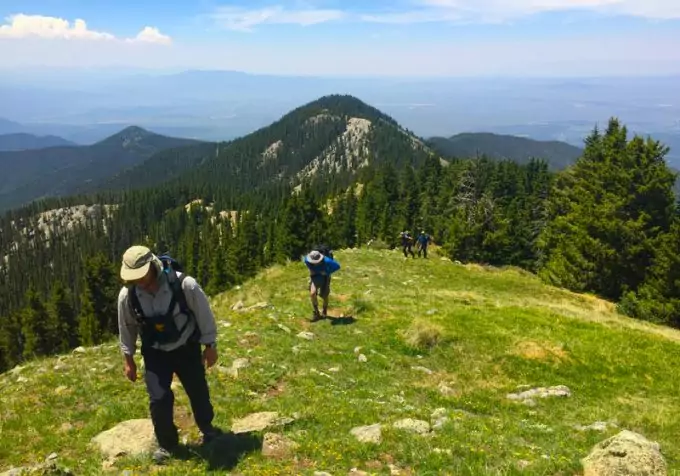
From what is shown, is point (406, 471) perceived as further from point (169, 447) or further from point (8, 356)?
point (8, 356)

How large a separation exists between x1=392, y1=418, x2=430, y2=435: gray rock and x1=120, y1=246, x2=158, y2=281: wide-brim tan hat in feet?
16.4

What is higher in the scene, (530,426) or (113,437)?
(113,437)

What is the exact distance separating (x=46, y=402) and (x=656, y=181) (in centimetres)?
4275

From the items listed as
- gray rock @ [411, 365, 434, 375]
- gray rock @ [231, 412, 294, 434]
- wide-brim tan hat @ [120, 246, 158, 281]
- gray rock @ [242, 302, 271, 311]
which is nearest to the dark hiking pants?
gray rock @ [231, 412, 294, 434]

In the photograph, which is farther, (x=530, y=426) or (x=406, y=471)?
(x=530, y=426)

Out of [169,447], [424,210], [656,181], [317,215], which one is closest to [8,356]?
[317,215]

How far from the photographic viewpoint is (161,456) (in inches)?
263

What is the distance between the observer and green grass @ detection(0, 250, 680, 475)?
7.07 m

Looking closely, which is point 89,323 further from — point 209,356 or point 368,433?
point 368,433

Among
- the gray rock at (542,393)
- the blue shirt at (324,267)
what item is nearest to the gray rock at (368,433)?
the gray rock at (542,393)

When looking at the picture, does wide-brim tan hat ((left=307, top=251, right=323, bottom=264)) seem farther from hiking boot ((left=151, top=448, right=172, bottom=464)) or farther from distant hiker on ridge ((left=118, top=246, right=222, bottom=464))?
hiking boot ((left=151, top=448, right=172, bottom=464))

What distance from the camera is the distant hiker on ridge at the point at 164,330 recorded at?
21.0 feet

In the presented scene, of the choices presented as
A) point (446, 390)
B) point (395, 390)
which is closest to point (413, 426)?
point (395, 390)

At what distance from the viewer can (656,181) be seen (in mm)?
37062
